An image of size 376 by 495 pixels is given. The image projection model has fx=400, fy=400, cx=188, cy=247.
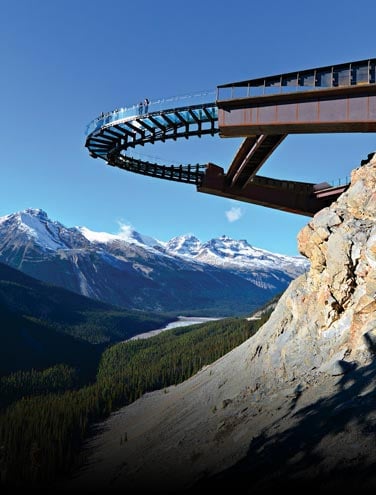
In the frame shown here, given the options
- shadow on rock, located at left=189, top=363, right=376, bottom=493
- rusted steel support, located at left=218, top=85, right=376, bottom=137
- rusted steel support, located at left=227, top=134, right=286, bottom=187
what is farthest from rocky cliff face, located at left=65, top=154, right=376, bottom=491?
rusted steel support, located at left=227, top=134, right=286, bottom=187

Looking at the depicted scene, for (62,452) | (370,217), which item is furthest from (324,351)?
(62,452)

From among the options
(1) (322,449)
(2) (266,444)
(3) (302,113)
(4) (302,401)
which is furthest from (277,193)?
(1) (322,449)

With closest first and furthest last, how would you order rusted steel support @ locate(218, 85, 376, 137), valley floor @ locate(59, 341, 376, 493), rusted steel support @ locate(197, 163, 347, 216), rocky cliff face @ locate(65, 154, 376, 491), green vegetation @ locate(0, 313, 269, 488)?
valley floor @ locate(59, 341, 376, 493) → rocky cliff face @ locate(65, 154, 376, 491) → rusted steel support @ locate(218, 85, 376, 137) → rusted steel support @ locate(197, 163, 347, 216) → green vegetation @ locate(0, 313, 269, 488)

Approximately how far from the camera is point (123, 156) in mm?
41406

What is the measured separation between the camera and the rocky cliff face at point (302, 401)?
18000 mm

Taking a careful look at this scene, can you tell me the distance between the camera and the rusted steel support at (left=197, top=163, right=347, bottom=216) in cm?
4331

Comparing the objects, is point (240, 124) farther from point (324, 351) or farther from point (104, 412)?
point (104, 412)

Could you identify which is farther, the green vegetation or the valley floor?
the green vegetation

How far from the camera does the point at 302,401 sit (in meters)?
24.4

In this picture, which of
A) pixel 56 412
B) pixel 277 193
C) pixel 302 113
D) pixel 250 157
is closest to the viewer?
pixel 302 113

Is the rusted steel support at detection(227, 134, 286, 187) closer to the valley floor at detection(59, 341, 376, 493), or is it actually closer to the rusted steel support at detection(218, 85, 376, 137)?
the rusted steel support at detection(218, 85, 376, 137)

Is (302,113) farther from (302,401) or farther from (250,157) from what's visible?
(302,401)

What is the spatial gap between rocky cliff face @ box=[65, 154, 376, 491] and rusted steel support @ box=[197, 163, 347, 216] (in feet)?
25.8

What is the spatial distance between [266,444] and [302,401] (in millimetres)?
3908
